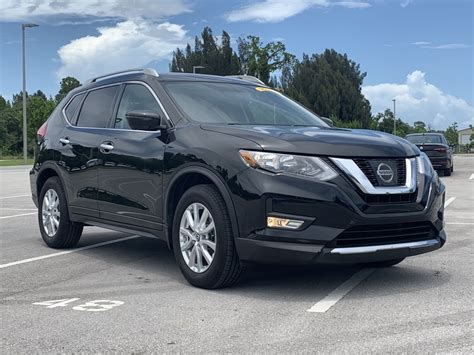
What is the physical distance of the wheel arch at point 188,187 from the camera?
15.6ft

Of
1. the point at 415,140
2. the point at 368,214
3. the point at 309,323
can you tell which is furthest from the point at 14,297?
the point at 415,140

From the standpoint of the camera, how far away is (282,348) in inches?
142

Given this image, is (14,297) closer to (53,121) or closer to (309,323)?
(309,323)

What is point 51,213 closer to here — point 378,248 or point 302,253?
point 302,253

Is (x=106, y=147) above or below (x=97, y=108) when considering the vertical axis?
below

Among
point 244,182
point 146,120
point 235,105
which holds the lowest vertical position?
point 244,182

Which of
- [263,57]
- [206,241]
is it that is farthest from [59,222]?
[263,57]

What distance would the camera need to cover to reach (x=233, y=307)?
→ 4.52 meters

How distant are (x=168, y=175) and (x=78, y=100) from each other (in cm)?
248

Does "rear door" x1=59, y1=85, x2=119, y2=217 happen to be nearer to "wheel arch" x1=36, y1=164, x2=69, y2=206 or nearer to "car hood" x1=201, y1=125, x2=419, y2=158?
"wheel arch" x1=36, y1=164, x2=69, y2=206

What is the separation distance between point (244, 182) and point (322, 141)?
0.66 meters

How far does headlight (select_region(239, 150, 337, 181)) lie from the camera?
455 cm

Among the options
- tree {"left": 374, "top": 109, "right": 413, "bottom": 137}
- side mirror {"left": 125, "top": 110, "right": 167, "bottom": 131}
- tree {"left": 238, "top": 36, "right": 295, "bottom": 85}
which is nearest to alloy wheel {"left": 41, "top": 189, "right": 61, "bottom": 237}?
side mirror {"left": 125, "top": 110, "right": 167, "bottom": 131}

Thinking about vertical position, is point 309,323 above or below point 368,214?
below
